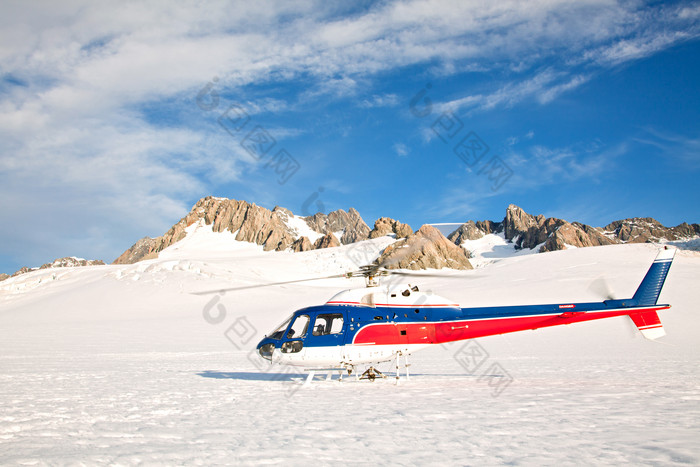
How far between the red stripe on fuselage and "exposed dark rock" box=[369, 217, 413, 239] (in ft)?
214

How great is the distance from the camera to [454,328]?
10336 millimetres

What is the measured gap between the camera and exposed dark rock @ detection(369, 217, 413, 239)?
7759 cm

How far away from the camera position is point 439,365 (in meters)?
13.9

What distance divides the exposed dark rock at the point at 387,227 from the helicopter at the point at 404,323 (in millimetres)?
65072

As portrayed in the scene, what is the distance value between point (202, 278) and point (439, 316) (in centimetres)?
3448

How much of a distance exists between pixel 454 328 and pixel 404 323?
1231mm

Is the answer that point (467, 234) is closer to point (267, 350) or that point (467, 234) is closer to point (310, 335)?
point (310, 335)

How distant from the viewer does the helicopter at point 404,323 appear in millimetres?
10047

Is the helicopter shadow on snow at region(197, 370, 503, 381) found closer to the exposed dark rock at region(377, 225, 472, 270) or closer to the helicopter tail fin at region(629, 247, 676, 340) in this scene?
the helicopter tail fin at region(629, 247, 676, 340)

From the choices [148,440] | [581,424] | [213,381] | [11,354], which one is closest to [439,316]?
[581,424]

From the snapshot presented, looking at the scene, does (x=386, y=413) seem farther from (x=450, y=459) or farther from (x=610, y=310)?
(x=610, y=310)

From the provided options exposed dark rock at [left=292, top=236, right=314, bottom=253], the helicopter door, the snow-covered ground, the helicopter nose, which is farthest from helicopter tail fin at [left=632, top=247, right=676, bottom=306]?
exposed dark rock at [left=292, top=236, right=314, bottom=253]

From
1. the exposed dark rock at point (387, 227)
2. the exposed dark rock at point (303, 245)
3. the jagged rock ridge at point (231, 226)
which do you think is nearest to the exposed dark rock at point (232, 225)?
the jagged rock ridge at point (231, 226)

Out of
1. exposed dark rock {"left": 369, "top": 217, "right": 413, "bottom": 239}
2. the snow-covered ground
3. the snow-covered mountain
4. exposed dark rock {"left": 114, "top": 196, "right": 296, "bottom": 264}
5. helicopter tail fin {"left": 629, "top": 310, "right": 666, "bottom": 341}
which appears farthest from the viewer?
exposed dark rock {"left": 114, "top": 196, "right": 296, "bottom": 264}
